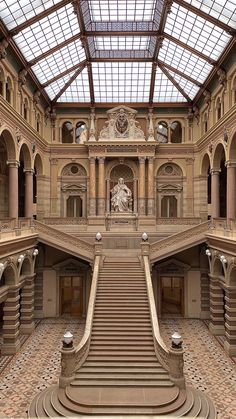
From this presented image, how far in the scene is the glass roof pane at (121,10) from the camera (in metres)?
23.0

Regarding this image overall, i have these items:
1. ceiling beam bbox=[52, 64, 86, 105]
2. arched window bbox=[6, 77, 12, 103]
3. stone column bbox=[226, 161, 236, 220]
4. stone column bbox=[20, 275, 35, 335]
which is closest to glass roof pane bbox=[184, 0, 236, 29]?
stone column bbox=[226, 161, 236, 220]

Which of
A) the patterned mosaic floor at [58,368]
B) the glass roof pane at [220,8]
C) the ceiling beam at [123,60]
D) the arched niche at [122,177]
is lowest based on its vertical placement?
the patterned mosaic floor at [58,368]

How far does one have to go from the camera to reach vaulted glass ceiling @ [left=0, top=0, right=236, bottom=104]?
20.9m

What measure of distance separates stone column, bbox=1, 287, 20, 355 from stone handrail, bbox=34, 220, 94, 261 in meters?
4.26

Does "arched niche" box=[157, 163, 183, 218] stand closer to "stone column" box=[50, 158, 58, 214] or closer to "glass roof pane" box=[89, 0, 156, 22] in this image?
"stone column" box=[50, 158, 58, 214]

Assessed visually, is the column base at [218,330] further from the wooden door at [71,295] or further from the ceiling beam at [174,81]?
the ceiling beam at [174,81]

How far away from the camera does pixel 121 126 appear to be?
1222 inches

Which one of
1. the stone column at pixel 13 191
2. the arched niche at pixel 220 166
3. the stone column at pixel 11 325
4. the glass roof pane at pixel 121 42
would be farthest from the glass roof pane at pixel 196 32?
the stone column at pixel 11 325

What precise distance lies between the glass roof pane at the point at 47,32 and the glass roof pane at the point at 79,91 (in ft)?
17.3

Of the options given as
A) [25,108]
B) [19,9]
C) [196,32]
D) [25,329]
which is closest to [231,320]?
[25,329]

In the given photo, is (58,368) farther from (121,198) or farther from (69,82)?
(69,82)

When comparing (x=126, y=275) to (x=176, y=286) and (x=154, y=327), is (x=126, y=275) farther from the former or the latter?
(x=176, y=286)

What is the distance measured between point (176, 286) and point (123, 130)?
13961mm

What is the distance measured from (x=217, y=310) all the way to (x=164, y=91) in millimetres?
18963
